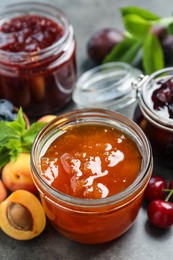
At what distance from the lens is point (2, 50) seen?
2.14 metres

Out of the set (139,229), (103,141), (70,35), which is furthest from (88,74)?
(139,229)

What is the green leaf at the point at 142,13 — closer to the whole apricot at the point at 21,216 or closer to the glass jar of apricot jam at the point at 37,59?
the glass jar of apricot jam at the point at 37,59

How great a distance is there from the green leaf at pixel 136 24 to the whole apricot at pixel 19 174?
31.9 inches

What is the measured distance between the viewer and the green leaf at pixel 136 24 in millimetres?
2350

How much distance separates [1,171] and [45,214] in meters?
0.26

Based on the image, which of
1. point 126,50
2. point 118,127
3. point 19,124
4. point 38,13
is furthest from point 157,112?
point 38,13

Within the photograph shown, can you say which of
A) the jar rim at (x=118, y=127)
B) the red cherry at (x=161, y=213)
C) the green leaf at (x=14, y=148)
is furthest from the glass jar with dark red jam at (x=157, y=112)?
the green leaf at (x=14, y=148)

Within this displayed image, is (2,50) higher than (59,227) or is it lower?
higher

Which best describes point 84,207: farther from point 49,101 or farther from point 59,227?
point 49,101

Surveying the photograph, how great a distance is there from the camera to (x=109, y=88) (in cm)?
232

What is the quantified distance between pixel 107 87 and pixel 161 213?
735 mm

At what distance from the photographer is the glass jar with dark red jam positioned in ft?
6.21

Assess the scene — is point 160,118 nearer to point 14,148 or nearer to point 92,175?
point 92,175

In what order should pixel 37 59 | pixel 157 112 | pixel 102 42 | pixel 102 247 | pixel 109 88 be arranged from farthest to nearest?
1. pixel 102 42
2. pixel 109 88
3. pixel 37 59
4. pixel 157 112
5. pixel 102 247
